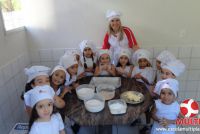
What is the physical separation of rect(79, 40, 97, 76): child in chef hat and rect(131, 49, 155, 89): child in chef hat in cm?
45

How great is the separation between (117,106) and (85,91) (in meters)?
0.33

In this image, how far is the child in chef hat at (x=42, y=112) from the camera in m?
1.26

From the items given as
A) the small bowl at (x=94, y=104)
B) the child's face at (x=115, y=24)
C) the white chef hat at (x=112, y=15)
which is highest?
the white chef hat at (x=112, y=15)

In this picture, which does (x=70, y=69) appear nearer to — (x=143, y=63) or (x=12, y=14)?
(x=143, y=63)

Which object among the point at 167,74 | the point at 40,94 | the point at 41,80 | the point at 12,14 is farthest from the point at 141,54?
the point at 12,14

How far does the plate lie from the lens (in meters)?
1.50

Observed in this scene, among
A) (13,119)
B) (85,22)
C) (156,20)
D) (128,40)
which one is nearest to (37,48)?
(85,22)

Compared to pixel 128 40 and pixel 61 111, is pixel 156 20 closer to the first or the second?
pixel 128 40

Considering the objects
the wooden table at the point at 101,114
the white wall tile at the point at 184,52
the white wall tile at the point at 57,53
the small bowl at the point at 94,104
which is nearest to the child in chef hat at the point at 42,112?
the wooden table at the point at 101,114

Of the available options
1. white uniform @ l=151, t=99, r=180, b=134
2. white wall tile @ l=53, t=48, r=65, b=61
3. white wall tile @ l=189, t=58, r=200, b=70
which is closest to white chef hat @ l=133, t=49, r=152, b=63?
white uniform @ l=151, t=99, r=180, b=134

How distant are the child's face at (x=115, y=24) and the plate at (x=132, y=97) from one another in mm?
890

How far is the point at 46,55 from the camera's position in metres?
2.49

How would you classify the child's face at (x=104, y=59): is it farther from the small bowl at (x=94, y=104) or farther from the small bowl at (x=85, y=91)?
the small bowl at (x=94, y=104)

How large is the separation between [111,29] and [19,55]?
108cm
